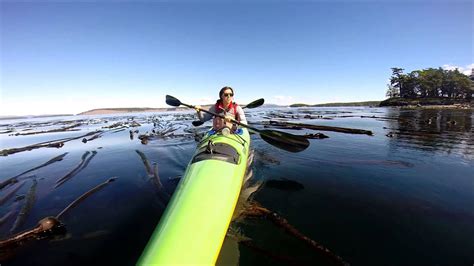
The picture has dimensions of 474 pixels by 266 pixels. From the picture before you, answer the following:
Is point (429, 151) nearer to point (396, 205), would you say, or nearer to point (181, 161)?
point (396, 205)

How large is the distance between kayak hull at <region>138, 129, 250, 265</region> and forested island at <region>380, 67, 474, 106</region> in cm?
8683

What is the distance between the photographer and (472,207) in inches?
227

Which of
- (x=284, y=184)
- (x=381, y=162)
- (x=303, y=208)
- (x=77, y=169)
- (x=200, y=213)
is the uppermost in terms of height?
(x=200, y=213)

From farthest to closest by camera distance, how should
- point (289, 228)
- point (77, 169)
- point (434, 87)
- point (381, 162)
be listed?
point (434, 87)
point (77, 169)
point (381, 162)
point (289, 228)

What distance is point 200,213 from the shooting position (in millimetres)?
3971

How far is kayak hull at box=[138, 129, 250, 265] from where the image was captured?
10.6 feet

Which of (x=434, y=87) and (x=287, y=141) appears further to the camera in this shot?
(x=434, y=87)

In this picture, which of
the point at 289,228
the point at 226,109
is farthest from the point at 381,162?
the point at 289,228

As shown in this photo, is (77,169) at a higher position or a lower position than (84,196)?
higher

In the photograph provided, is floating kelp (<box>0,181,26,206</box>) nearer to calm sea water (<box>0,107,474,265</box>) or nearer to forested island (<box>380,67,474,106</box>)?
calm sea water (<box>0,107,474,265</box>)

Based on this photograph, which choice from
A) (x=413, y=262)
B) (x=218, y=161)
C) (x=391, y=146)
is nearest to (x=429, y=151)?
(x=391, y=146)

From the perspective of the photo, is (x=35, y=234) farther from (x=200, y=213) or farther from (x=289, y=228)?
(x=289, y=228)

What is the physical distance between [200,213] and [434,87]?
103861 millimetres

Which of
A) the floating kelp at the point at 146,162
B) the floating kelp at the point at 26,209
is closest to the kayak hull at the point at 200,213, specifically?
the floating kelp at the point at 26,209
